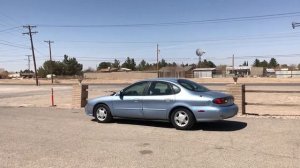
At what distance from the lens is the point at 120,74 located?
345 feet

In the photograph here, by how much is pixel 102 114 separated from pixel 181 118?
2.83m

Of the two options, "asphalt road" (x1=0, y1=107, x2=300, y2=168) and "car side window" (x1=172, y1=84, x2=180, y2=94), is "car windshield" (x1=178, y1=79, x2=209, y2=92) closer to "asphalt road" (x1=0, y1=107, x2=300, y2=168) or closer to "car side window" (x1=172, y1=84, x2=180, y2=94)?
"car side window" (x1=172, y1=84, x2=180, y2=94)

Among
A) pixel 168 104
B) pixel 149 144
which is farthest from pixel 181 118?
pixel 149 144

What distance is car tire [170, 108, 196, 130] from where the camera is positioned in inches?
395

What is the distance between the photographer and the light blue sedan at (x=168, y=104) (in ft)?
32.6

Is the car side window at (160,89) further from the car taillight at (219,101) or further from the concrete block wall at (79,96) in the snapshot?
the concrete block wall at (79,96)

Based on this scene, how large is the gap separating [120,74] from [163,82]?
94.7m

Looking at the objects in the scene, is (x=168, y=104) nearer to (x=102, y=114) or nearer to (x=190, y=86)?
(x=190, y=86)

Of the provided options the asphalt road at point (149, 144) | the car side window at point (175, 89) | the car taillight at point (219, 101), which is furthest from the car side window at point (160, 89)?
the car taillight at point (219, 101)

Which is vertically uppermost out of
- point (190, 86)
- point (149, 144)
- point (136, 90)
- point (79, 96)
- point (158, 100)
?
point (190, 86)

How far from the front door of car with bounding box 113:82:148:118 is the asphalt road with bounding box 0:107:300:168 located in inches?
13.4

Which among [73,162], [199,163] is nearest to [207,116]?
[199,163]

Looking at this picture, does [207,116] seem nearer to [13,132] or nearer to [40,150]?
[40,150]

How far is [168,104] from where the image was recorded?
10.4m
